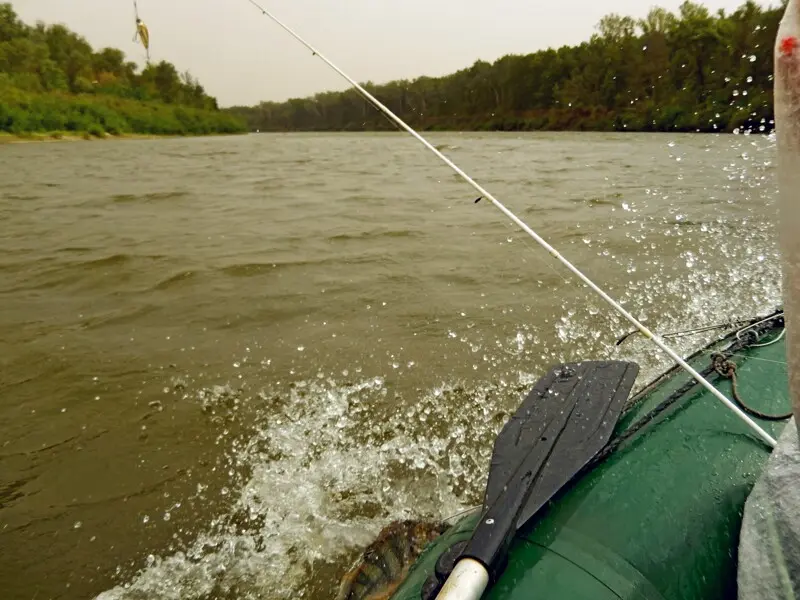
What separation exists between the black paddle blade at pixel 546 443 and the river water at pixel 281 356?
1.05 meters

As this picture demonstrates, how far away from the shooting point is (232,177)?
13391mm

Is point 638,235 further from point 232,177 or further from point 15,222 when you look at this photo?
point 232,177

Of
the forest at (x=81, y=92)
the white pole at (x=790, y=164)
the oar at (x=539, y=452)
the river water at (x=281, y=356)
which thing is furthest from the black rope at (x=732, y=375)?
the forest at (x=81, y=92)

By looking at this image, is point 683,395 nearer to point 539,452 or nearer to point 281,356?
point 539,452

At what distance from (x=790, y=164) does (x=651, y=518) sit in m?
0.97

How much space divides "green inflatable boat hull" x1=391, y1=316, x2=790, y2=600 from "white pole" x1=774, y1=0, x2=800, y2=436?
2.04ft

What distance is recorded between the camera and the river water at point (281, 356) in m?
2.38

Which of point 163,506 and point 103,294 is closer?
point 163,506

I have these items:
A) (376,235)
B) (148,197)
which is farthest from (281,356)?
(148,197)

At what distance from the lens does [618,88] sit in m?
59.8

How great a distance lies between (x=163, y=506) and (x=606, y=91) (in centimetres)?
6824

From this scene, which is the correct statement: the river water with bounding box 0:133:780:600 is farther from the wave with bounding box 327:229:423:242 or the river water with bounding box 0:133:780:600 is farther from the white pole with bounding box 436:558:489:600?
the white pole with bounding box 436:558:489:600

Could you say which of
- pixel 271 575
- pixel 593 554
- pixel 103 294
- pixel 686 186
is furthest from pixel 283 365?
pixel 686 186

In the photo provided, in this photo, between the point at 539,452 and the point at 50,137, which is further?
the point at 50,137
